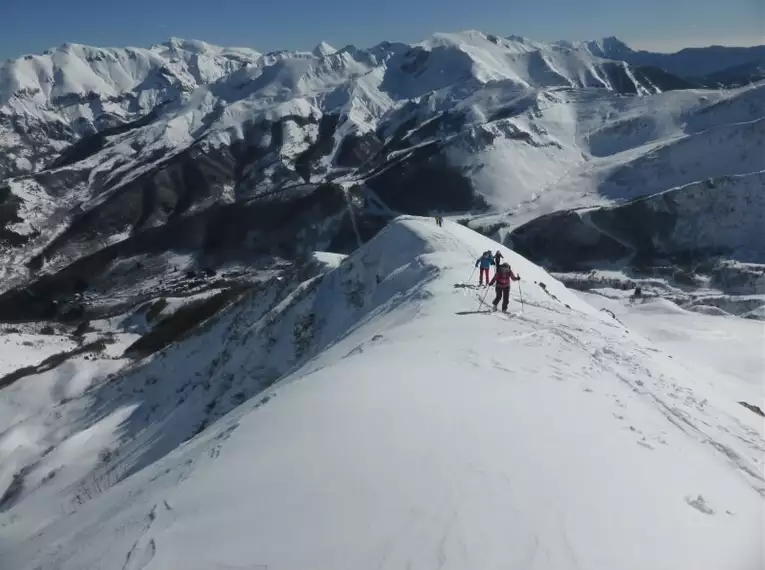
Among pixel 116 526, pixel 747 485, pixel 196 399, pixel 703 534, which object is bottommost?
pixel 196 399

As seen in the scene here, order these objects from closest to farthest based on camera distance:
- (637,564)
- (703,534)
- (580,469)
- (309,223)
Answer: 1. (637,564)
2. (703,534)
3. (580,469)
4. (309,223)

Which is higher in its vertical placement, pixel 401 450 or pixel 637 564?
pixel 401 450

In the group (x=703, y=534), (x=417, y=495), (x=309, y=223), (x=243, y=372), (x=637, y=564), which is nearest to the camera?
(x=637, y=564)

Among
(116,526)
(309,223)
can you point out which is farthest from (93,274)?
(116,526)

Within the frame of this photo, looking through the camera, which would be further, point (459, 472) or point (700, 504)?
point (459, 472)

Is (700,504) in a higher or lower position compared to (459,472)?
lower

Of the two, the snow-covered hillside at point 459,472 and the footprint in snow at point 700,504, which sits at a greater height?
the snow-covered hillside at point 459,472

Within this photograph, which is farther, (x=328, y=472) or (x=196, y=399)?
(x=196, y=399)

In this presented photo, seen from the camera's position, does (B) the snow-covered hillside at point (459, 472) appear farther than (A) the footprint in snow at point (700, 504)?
No

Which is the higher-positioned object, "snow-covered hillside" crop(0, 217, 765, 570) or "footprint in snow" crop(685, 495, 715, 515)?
"snow-covered hillside" crop(0, 217, 765, 570)

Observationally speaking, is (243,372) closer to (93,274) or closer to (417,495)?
(417,495)

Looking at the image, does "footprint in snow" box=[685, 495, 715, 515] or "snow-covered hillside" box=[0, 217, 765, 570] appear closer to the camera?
"snow-covered hillside" box=[0, 217, 765, 570]
